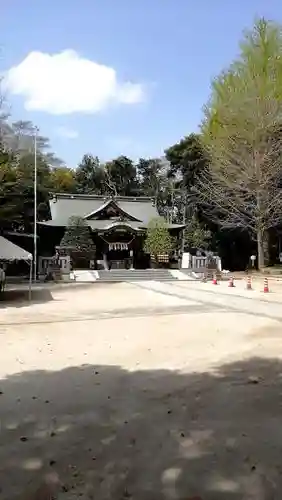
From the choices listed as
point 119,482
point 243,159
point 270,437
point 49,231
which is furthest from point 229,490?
point 49,231

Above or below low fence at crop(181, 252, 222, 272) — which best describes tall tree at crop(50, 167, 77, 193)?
above

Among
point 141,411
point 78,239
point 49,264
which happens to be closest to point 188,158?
point 78,239

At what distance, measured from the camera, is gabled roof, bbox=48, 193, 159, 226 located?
37.8 m

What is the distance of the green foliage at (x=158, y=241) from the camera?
34.1 m

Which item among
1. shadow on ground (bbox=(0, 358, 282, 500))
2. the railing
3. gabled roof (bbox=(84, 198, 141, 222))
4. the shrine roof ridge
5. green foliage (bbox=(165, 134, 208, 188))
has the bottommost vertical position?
shadow on ground (bbox=(0, 358, 282, 500))

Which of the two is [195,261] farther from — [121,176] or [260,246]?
[121,176]

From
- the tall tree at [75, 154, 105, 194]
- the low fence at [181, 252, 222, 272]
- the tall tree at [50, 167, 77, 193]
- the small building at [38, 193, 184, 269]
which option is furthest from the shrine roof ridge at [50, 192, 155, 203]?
the tall tree at [75, 154, 105, 194]

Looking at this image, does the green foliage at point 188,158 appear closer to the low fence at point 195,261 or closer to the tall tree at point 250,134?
the tall tree at point 250,134

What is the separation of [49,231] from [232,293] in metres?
19.2

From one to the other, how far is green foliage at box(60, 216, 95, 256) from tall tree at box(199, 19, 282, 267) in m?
8.80

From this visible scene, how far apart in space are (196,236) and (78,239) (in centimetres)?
980

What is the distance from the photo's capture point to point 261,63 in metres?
30.2

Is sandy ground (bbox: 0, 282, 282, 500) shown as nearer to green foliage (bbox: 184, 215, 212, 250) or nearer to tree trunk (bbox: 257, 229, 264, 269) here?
tree trunk (bbox: 257, 229, 264, 269)

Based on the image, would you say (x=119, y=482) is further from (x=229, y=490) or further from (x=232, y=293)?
(x=232, y=293)
